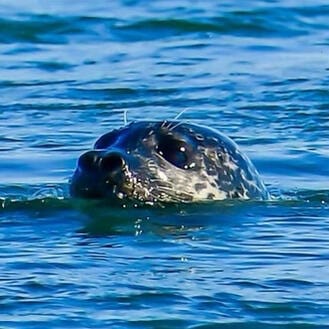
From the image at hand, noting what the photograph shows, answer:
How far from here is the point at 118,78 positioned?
16.8 m

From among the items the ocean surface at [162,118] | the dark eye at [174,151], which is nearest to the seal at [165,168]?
the dark eye at [174,151]

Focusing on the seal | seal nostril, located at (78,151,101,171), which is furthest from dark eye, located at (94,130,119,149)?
seal nostril, located at (78,151,101,171)

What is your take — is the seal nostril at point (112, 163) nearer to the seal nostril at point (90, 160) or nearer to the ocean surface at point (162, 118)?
the seal nostril at point (90, 160)

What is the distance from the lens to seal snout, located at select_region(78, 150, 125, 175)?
10055mm

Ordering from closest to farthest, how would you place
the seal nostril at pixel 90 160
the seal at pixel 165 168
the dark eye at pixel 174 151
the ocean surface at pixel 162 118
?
the ocean surface at pixel 162 118
the seal nostril at pixel 90 160
the seal at pixel 165 168
the dark eye at pixel 174 151

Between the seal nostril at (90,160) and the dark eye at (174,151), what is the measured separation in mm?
562

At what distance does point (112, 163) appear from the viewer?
10141 millimetres

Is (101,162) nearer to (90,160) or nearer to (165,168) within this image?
(90,160)

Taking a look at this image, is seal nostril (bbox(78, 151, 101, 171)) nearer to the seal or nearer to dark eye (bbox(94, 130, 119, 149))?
the seal

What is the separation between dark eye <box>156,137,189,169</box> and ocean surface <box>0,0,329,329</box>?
28 centimetres

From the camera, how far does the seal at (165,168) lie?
33.3ft

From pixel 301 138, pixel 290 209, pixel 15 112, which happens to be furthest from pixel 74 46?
pixel 290 209

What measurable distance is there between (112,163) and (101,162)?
0.26ft

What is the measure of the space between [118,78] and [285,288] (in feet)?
28.5
